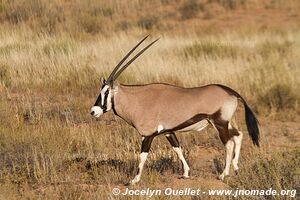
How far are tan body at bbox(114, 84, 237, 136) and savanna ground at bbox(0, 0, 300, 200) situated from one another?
628mm

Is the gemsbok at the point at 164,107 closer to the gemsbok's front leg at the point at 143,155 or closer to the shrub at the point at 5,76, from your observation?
the gemsbok's front leg at the point at 143,155

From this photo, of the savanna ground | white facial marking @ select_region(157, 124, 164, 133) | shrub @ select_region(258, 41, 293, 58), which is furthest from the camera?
shrub @ select_region(258, 41, 293, 58)

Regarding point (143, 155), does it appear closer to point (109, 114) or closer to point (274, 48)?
point (109, 114)

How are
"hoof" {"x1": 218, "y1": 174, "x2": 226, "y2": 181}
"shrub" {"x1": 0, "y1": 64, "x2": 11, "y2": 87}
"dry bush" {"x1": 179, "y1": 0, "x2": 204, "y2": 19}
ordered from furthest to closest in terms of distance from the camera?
1. "dry bush" {"x1": 179, "y1": 0, "x2": 204, "y2": 19}
2. "shrub" {"x1": 0, "y1": 64, "x2": 11, "y2": 87}
3. "hoof" {"x1": 218, "y1": 174, "x2": 226, "y2": 181}

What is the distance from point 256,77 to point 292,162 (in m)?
7.58

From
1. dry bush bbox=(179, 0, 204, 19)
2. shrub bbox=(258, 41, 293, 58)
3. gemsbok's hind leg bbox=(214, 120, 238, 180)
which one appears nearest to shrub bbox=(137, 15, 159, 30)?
dry bush bbox=(179, 0, 204, 19)

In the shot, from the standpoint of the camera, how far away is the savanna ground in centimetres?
673

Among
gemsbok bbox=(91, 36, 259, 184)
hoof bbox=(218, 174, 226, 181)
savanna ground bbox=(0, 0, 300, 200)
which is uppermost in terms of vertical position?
gemsbok bbox=(91, 36, 259, 184)

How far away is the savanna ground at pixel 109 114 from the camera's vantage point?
22.1 ft

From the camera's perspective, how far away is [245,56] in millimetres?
16891

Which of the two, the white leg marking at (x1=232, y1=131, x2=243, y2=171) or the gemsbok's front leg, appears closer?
the gemsbok's front leg

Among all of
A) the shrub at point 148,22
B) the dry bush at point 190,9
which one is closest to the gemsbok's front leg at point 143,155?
the shrub at point 148,22

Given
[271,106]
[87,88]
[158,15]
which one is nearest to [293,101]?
[271,106]

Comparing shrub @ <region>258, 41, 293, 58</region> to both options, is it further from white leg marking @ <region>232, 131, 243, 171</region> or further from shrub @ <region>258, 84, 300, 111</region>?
white leg marking @ <region>232, 131, 243, 171</region>
